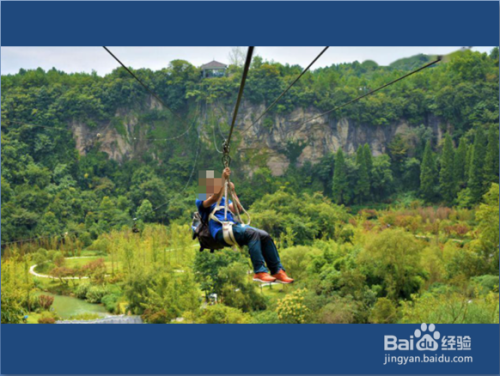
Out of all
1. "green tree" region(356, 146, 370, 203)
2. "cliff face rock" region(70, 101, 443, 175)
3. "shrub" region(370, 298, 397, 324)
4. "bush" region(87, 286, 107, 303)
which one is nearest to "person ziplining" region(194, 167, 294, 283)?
"shrub" region(370, 298, 397, 324)

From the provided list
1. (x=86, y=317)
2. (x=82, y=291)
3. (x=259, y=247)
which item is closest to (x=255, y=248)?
(x=259, y=247)

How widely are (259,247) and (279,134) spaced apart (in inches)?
1052

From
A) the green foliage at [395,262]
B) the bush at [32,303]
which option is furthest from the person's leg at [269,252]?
the bush at [32,303]

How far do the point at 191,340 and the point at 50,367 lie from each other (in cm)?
219

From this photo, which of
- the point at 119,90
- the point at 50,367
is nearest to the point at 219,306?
the point at 50,367

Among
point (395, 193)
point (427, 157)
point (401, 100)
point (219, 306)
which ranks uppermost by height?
point (401, 100)

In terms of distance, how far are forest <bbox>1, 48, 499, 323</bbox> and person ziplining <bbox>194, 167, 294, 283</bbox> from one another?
6271 mm

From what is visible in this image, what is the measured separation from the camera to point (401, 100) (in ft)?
98.4

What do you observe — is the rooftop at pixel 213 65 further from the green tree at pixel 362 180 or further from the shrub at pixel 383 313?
the shrub at pixel 383 313

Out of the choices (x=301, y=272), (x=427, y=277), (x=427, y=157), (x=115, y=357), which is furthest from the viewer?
(x=427, y=157)

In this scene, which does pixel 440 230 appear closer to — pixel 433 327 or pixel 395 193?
pixel 395 193

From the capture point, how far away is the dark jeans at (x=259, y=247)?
10.7 ft

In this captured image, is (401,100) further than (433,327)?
Yes

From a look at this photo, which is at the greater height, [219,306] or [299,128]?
[299,128]
